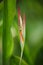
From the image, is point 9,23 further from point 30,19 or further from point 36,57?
point 36,57

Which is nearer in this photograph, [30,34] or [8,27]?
[30,34]

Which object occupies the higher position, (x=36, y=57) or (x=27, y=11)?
(x=27, y=11)

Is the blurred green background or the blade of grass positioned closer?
the blurred green background

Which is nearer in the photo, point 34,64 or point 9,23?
point 34,64

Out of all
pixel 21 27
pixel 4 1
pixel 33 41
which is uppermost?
pixel 4 1

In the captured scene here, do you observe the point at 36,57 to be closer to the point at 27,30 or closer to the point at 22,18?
the point at 27,30

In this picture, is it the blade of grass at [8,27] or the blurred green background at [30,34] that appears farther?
the blade of grass at [8,27]

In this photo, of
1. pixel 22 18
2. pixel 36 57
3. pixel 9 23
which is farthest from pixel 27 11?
pixel 36 57

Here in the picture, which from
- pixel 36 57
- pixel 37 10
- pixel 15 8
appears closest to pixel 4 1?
pixel 15 8
